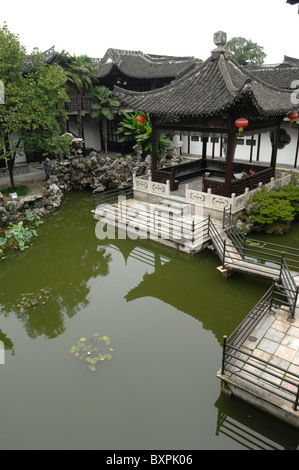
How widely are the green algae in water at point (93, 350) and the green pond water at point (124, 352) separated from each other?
9 cm

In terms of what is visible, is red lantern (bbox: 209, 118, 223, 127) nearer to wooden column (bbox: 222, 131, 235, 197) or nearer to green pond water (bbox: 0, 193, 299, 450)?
wooden column (bbox: 222, 131, 235, 197)

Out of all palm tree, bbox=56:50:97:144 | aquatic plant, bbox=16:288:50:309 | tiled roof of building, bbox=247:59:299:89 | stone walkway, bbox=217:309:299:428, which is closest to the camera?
stone walkway, bbox=217:309:299:428

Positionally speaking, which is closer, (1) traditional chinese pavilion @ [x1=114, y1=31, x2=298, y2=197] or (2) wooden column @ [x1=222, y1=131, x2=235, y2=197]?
(1) traditional chinese pavilion @ [x1=114, y1=31, x2=298, y2=197]

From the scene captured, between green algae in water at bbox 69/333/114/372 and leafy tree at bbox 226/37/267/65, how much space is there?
50.8 meters

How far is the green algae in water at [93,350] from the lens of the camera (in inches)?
274

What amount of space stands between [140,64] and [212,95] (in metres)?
16.9

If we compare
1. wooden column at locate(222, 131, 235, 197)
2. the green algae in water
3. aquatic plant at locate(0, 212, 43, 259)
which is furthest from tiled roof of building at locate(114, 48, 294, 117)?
the green algae in water

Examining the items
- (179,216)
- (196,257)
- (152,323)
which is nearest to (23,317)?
(152,323)

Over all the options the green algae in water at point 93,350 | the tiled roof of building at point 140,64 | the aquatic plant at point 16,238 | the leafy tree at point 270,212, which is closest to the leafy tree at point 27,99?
the aquatic plant at point 16,238

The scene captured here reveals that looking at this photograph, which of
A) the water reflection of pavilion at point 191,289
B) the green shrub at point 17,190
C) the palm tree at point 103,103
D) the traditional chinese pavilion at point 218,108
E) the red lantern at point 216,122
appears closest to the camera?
the water reflection of pavilion at point 191,289

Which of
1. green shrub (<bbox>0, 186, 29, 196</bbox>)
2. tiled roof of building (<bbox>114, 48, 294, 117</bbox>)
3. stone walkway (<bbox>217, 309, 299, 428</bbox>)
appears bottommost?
stone walkway (<bbox>217, 309, 299, 428</bbox>)

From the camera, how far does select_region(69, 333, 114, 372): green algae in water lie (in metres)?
6.96

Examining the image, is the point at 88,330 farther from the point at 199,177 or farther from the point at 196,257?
the point at 199,177

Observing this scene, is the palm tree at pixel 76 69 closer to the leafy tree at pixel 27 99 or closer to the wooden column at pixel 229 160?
the leafy tree at pixel 27 99
